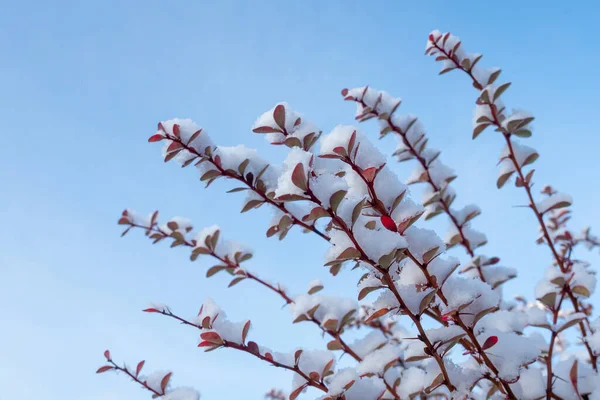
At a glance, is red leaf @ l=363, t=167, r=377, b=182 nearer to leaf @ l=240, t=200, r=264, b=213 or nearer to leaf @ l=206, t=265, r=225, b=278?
leaf @ l=240, t=200, r=264, b=213

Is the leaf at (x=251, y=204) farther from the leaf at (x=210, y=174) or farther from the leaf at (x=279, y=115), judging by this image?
the leaf at (x=279, y=115)

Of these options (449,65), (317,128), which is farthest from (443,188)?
(317,128)

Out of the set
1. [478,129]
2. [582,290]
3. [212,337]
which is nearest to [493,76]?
[478,129]

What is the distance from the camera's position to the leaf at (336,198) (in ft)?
3.04

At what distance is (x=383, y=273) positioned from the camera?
3.25 feet

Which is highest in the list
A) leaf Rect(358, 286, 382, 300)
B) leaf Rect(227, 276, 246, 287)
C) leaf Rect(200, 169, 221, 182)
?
leaf Rect(200, 169, 221, 182)

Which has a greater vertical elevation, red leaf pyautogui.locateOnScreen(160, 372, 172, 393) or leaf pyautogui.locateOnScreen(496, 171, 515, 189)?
leaf pyautogui.locateOnScreen(496, 171, 515, 189)

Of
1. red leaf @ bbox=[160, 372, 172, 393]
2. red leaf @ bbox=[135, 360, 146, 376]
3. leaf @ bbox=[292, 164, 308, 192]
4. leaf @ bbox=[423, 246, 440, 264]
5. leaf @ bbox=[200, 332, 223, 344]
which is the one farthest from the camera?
Answer: red leaf @ bbox=[135, 360, 146, 376]

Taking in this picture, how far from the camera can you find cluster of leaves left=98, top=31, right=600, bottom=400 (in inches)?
39.6

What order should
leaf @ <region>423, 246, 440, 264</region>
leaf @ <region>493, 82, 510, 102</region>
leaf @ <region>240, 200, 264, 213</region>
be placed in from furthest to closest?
leaf @ <region>493, 82, 510, 102</region>, leaf @ <region>240, 200, 264, 213</region>, leaf @ <region>423, 246, 440, 264</region>

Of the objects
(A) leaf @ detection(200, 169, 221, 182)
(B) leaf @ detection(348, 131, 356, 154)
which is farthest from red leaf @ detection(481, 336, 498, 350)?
(A) leaf @ detection(200, 169, 221, 182)

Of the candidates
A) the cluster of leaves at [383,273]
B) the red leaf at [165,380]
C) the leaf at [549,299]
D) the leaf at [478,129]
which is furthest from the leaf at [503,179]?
the red leaf at [165,380]

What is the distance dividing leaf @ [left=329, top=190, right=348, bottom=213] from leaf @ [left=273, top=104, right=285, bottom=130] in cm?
48

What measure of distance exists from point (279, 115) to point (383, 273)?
599 mm
